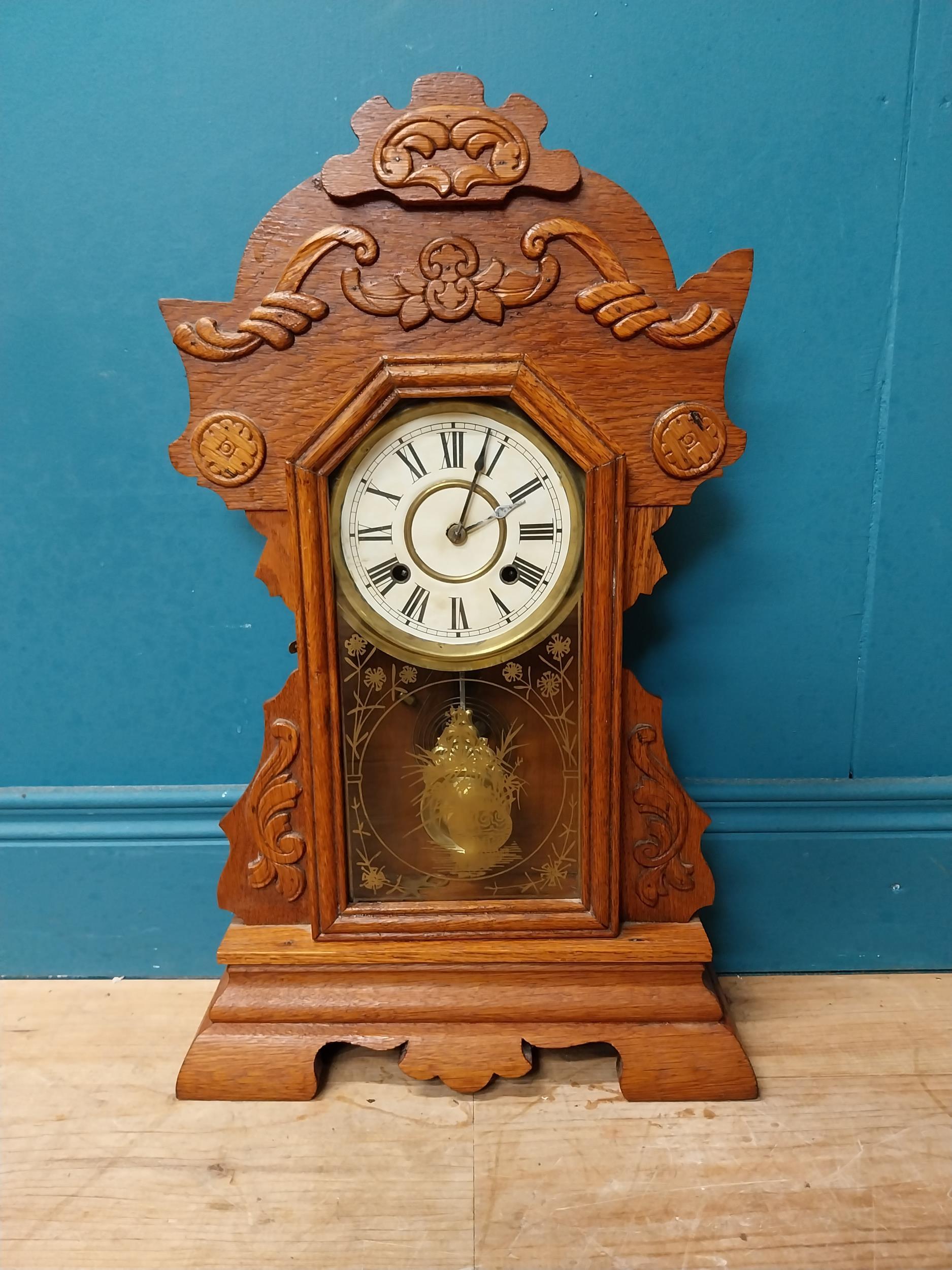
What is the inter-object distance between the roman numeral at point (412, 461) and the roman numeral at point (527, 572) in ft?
0.46

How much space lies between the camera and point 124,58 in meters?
1.12

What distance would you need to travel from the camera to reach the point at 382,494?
3.20ft

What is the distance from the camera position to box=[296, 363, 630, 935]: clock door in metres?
0.97

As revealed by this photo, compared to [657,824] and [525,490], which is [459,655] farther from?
[657,824]

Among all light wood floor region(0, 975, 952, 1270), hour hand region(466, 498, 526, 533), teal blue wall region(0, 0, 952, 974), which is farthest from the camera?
teal blue wall region(0, 0, 952, 974)

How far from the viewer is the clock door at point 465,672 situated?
97 cm

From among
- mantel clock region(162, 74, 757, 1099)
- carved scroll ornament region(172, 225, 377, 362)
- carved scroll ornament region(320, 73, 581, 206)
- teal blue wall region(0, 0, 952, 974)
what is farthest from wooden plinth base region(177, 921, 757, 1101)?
carved scroll ornament region(320, 73, 581, 206)

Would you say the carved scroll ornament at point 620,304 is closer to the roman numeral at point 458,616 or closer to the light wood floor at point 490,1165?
the roman numeral at point 458,616

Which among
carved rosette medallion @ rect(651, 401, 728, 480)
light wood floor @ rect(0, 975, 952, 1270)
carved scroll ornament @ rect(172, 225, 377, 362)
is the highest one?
carved scroll ornament @ rect(172, 225, 377, 362)

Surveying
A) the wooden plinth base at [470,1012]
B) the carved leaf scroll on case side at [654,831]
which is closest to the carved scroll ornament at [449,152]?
the carved leaf scroll on case side at [654,831]

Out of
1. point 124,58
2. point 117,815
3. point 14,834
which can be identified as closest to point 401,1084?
point 117,815

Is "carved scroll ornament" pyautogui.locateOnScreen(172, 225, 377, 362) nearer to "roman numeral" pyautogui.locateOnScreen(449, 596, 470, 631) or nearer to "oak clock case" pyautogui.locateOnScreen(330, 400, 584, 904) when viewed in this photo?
"oak clock case" pyautogui.locateOnScreen(330, 400, 584, 904)

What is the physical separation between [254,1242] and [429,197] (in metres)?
1.08

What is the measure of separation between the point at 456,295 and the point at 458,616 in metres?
0.34
